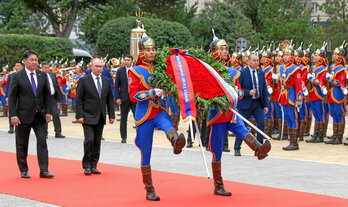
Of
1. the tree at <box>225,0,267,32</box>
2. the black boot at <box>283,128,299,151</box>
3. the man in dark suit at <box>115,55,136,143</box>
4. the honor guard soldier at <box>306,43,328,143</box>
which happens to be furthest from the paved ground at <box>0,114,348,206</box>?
the tree at <box>225,0,267,32</box>

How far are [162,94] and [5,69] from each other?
Result: 1933cm

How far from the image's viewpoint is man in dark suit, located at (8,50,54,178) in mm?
11773

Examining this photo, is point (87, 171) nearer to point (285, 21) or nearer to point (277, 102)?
point (277, 102)

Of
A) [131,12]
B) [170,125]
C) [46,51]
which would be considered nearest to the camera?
[170,125]

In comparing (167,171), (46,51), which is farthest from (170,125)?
(46,51)

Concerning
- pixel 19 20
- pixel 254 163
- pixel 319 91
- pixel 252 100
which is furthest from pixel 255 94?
pixel 19 20

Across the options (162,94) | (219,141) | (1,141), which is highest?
(162,94)

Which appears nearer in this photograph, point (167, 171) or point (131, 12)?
point (167, 171)

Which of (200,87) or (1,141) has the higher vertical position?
(200,87)

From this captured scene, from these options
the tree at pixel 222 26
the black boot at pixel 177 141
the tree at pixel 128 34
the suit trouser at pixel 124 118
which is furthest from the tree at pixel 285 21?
the black boot at pixel 177 141

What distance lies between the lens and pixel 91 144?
12.4 meters

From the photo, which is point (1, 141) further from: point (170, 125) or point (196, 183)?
point (170, 125)

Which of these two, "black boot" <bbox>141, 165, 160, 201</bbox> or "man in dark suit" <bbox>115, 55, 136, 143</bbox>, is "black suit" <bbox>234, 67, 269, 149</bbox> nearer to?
"man in dark suit" <bbox>115, 55, 136, 143</bbox>

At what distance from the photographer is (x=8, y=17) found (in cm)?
5222
